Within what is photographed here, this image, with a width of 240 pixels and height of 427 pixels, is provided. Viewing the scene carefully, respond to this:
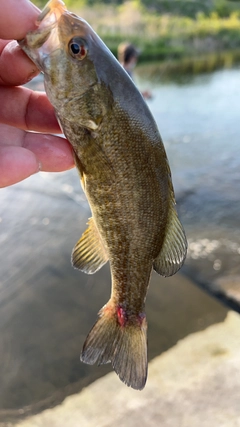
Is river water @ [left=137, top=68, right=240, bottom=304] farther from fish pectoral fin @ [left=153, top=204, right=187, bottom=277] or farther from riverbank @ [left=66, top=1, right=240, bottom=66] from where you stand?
riverbank @ [left=66, top=1, right=240, bottom=66]

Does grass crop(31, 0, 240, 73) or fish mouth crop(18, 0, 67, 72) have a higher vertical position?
fish mouth crop(18, 0, 67, 72)

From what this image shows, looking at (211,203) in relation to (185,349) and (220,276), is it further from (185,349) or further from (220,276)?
(185,349)

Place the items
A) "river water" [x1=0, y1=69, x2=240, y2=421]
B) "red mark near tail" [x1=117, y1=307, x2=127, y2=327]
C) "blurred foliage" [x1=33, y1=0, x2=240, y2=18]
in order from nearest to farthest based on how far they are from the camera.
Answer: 1. "red mark near tail" [x1=117, y1=307, x2=127, y2=327]
2. "river water" [x1=0, y1=69, x2=240, y2=421]
3. "blurred foliage" [x1=33, y1=0, x2=240, y2=18]

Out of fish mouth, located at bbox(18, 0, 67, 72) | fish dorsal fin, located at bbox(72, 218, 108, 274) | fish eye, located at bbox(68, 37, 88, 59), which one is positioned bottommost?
fish dorsal fin, located at bbox(72, 218, 108, 274)

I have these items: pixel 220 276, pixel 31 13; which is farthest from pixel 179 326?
pixel 31 13

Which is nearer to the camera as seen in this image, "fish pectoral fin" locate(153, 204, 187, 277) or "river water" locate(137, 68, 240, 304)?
"fish pectoral fin" locate(153, 204, 187, 277)

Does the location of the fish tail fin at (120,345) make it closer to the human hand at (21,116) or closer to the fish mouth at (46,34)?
the human hand at (21,116)

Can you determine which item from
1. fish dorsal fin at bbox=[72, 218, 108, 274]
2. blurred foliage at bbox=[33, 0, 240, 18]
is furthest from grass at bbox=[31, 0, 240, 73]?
fish dorsal fin at bbox=[72, 218, 108, 274]
